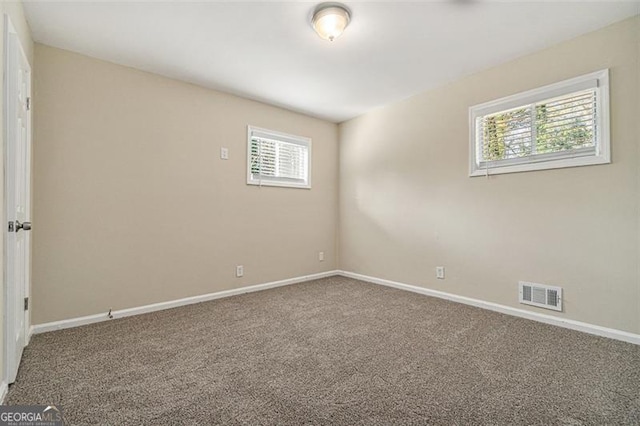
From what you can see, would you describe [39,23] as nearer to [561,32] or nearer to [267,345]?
[267,345]

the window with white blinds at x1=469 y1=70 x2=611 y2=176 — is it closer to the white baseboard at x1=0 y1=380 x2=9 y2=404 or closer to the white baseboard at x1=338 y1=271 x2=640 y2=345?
the white baseboard at x1=338 y1=271 x2=640 y2=345

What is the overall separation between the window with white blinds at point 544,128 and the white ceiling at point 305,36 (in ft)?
1.39

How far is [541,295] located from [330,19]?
2.90 meters

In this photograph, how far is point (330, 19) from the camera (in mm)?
2088

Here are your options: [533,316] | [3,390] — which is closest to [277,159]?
[3,390]

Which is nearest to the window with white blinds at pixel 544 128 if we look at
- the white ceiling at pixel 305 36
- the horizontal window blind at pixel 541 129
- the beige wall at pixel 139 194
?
the horizontal window blind at pixel 541 129

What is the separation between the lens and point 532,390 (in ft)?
5.26

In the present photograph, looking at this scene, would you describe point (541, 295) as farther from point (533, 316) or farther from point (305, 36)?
point (305, 36)

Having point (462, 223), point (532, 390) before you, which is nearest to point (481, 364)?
point (532, 390)

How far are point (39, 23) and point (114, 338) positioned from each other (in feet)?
8.10

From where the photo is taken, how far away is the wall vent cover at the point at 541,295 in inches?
99.8

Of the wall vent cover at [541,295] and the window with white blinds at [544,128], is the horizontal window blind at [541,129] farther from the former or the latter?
the wall vent cover at [541,295]

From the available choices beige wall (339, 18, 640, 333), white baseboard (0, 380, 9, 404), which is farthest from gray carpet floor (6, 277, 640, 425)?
beige wall (339, 18, 640, 333)

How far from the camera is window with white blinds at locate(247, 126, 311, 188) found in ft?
12.3
